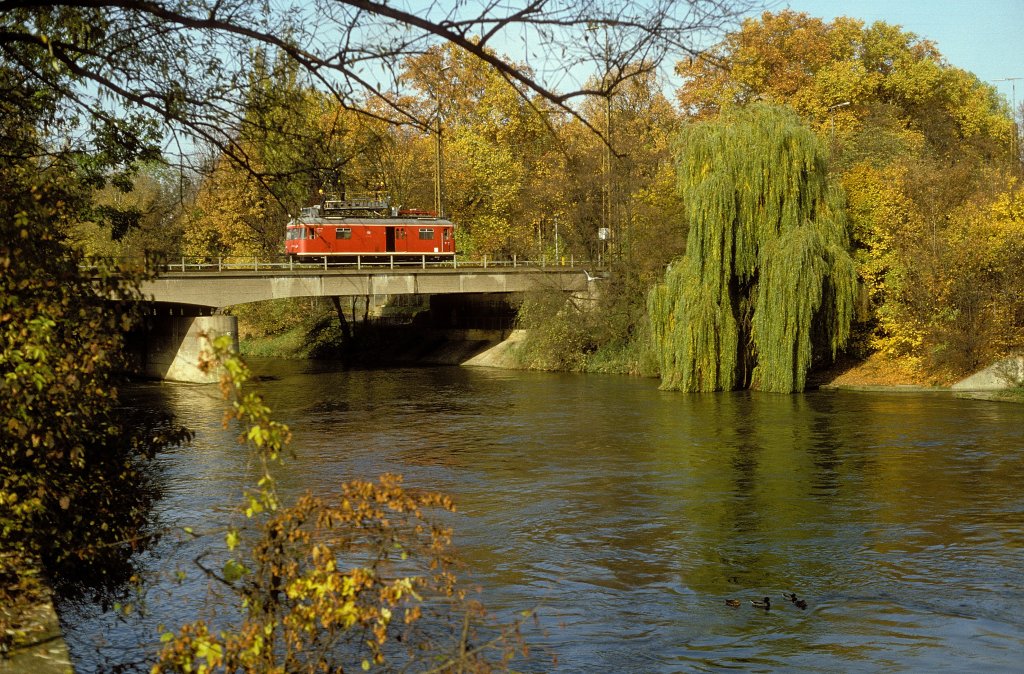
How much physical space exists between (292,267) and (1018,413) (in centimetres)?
3112

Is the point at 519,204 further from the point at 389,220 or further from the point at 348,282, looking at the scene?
the point at 348,282

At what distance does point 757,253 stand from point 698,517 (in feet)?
60.7

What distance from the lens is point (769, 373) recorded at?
3478 cm

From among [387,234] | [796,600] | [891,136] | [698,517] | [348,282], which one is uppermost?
[891,136]

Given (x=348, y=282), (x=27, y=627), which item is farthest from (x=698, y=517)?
(x=348, y=282)

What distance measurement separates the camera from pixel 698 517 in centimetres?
1830

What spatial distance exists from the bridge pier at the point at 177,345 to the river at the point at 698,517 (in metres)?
11.1

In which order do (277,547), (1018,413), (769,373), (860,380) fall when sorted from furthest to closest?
1. (860,380)
2. (769,373)
3. (1018,413)
4. (277,547)

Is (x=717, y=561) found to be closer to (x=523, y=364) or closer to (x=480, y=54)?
(x=480, y=54)

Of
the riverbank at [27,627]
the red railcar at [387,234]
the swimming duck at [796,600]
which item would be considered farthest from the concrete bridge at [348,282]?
the riverbank at [27,627]

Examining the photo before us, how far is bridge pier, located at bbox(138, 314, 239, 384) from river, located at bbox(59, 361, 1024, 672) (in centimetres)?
1105

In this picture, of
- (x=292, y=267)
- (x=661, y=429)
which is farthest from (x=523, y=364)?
(x=661, y=429)

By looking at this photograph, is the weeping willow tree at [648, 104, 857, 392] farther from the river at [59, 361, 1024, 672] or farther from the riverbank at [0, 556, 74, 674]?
the riverbank at [0, 556, 74, 674]

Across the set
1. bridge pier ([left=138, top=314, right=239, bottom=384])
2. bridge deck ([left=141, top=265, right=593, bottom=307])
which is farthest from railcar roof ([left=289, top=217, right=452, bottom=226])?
bridge pier ([left=138, top=314, right=239, bottom=384])
